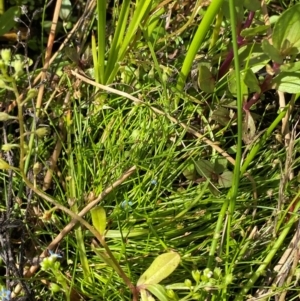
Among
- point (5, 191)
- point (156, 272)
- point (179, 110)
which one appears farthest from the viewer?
point (179, 110)

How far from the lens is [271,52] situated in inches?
37.8

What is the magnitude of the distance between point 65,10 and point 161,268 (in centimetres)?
64

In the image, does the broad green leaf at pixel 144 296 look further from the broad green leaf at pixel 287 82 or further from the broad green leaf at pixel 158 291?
the broad green leaf at pixel 287 82

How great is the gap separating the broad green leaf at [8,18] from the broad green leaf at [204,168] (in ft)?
1.66

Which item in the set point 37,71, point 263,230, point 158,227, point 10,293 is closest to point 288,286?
point 263,230

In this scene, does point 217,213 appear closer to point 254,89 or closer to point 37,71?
point 254,89

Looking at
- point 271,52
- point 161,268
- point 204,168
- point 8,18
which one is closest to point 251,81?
point 271,52

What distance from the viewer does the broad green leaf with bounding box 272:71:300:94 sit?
1006 millimetres

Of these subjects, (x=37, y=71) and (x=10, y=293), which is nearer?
(x=10, y=293)

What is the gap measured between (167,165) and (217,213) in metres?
0.14

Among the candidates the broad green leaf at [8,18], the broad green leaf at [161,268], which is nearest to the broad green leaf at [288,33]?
the broad green leaf at [161,268]

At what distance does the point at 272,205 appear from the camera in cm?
102

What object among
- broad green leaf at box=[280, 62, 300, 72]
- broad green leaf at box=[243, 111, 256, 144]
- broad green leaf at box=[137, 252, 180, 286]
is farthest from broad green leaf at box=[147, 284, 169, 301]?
broad green leaf at box=[280, 62, 300, 72]

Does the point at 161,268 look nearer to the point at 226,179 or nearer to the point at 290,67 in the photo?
the point at 226,179
